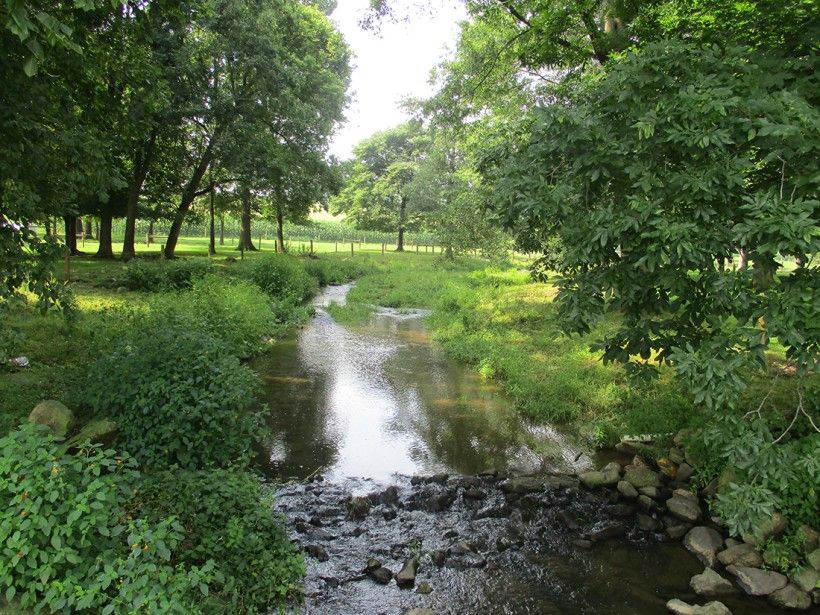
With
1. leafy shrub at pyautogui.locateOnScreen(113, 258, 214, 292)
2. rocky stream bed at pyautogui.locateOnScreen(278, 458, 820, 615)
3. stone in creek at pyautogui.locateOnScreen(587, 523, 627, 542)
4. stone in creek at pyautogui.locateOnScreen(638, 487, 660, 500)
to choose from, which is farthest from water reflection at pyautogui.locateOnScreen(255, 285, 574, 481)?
leafy shrub at pyautogui.locateOnScreen(113, 258, 214, 292)

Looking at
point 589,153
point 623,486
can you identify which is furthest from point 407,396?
point 589,153

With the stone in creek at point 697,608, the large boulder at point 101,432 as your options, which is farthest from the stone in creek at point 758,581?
the large boulder at point 101,432

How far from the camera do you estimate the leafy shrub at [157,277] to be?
18.5 m

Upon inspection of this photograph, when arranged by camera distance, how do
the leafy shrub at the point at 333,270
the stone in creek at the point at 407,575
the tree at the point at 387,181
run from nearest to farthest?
the stone in creek at the point at 407,575 → the leafy shrub at the point at 333,270 → the tree at the point at 387,181

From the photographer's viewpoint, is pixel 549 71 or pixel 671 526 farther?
pixel 549 71

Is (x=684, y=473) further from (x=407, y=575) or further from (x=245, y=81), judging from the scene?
(x=245, y=81)

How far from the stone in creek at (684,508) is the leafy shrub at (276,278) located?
16.5 meters

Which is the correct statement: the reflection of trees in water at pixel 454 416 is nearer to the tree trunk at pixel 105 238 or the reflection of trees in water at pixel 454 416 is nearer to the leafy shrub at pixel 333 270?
the leafy shrub at pixel 333 270

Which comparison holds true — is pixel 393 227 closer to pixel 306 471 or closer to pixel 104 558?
pixel 306 471

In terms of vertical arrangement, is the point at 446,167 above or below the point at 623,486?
above

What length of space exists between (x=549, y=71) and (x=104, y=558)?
61.0 feet

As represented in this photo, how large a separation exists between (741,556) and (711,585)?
0.78 metres

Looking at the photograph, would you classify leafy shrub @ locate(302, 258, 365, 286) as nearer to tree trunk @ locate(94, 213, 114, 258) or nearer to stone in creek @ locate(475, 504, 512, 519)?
tree trunk @ locate(94, 213, 114, 258)

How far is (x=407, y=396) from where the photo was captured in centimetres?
1298
